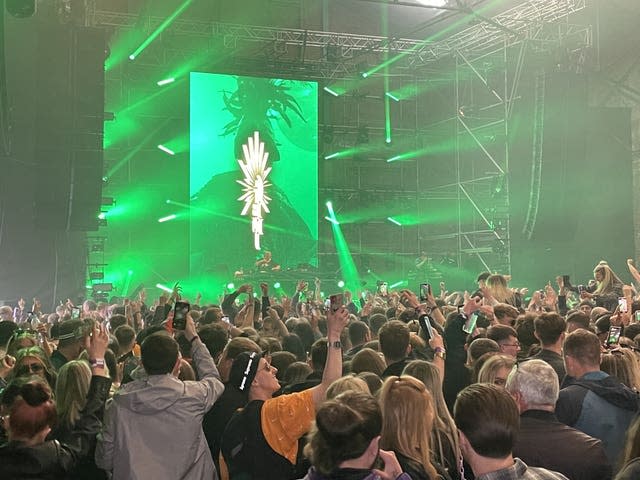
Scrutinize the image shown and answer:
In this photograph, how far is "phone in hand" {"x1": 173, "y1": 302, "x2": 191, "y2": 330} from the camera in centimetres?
419

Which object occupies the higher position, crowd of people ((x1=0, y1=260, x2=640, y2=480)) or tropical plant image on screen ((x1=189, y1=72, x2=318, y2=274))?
tropical plant image on screen ((x1=189, y1=72, x2=318, y2=274))

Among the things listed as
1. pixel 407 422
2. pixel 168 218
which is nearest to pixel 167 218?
pixel 168 218

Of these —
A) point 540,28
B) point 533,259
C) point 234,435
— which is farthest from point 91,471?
point 540,28

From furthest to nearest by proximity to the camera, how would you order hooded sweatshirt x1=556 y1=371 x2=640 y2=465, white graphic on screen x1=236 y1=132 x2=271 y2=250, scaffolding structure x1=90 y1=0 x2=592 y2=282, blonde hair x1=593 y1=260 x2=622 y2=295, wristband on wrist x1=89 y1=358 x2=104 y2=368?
1. white graphic on screen x1=236 y1=132 x2=271 y2=250
2. scaffolding structure x1=90 y1=0 x2=592 y2=282
3. blonde hair x1=593 y1=260 x2=622 y2=295
4. hooded sweatshirt x1=556 y1=371 x2=640 y2=465
5. wristband on wrist x1=89 y1=358 x2=104 y2=368

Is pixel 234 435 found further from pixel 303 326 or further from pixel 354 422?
pixel 303 326

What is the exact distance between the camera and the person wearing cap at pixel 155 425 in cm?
354

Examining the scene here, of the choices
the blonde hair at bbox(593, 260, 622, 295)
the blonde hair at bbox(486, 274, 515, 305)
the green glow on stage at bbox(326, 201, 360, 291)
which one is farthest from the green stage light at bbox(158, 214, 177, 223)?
the blonde hair at bbox(486, 274, 515, 305)

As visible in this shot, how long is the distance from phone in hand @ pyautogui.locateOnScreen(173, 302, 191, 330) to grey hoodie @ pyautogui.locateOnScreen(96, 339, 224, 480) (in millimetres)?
587

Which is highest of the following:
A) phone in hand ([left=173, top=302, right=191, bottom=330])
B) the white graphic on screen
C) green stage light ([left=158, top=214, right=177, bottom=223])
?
the white graphic on screen

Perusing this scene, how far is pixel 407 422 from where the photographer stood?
2.97 metres

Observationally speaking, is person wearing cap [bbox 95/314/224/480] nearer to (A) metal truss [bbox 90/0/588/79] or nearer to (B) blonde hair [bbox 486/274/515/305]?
(B) blonde hair [bbox 486/274/515/305]

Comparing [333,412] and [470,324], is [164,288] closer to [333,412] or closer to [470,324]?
[470,324]

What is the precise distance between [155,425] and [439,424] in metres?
1.33

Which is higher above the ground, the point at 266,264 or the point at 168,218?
the point at 168,218
